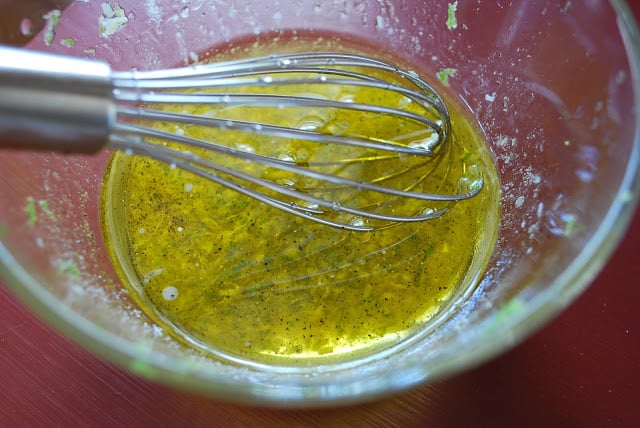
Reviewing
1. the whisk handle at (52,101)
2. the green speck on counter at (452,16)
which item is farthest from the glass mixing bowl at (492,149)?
the whisk handle at (52,101)

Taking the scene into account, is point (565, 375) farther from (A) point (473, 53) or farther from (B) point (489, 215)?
(A) point (473, 53)

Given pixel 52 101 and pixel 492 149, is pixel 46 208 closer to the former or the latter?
pixel 52 101

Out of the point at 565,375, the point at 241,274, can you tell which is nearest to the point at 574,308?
the point at 565,375

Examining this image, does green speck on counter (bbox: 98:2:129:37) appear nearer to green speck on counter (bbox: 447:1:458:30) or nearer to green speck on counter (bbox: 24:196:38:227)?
green speck on counter (bbox: 24:196:38:227)

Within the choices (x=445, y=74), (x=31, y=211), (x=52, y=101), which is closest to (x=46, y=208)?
(x=31, y=211)

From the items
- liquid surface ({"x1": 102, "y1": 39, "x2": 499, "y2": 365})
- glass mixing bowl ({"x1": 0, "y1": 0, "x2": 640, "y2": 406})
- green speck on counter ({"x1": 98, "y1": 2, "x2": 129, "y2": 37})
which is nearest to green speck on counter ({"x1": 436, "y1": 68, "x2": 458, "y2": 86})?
glass mixing bowl ({"x1": 0, "y1": 0, "x2": 640, "y2": 406})

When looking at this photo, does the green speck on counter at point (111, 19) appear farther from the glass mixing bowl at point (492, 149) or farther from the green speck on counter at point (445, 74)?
the green speck on counter at point (445, 74)
